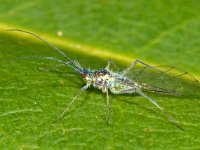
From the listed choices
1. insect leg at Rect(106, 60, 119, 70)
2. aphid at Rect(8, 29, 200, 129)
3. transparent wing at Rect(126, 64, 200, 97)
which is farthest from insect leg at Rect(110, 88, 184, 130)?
insect leg at Rect(106, 60, 119, 70)

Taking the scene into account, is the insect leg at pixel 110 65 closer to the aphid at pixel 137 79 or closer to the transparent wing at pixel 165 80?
the aphid at pixel 137 79

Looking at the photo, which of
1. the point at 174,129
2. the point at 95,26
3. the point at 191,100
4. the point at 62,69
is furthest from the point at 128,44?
the point at 174,129

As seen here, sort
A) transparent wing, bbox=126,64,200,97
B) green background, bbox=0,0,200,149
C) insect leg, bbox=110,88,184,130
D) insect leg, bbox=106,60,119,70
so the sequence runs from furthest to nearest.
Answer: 1. insect leg, bbox=106,60,119,70
2. transparent wing, bbox=126,64,200,97
3. insect leg, bbox=110,88,184,130
4. green background, bbox=0,0,200,149

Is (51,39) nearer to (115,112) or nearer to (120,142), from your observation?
(115,112)

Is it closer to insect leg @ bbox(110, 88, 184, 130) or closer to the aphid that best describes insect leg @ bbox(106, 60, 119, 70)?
the aphid

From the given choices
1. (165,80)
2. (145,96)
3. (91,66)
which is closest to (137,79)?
(165,80)

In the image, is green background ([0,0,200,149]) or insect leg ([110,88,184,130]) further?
insect leg ([110,88,184,130])
